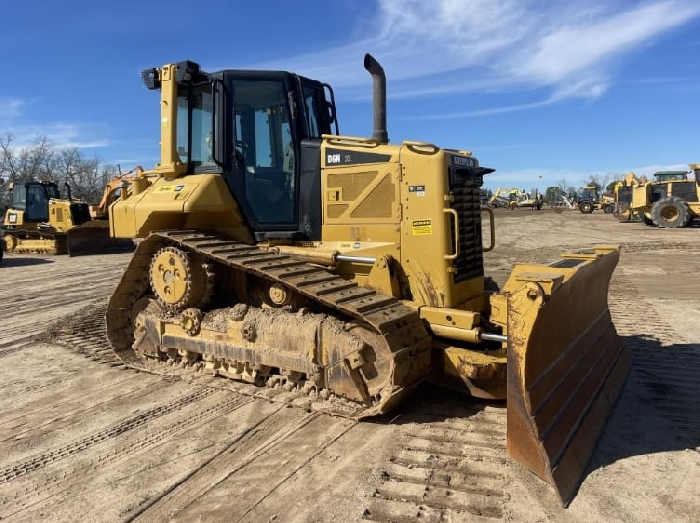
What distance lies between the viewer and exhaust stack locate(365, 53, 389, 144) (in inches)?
209

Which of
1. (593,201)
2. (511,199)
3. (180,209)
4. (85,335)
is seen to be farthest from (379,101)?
(511,199)

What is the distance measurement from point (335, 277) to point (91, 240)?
17.7 metres

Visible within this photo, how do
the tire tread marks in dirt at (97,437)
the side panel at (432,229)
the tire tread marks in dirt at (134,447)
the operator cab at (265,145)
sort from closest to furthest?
the tire tread marks in dirt at (134,447)
the tire tread marks in dirt at (97,437)
the side panel at (432,229)
the operator cab at (265,145)

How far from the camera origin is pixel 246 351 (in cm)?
505

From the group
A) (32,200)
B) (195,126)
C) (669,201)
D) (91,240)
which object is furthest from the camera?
(669,201)

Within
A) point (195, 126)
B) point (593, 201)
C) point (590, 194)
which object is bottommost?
point (195, 126)

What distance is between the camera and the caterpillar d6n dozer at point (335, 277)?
13.3ft

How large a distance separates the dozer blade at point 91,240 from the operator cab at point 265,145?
51.5ft

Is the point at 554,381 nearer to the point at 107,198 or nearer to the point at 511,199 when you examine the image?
the point at 107,198

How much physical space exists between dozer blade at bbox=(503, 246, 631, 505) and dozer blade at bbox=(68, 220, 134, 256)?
1840 centimetres

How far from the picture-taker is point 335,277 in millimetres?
4941

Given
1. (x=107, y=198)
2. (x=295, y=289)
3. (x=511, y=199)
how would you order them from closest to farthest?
(x=295, y=289), (x=107, y=198), (x=511, y=199)

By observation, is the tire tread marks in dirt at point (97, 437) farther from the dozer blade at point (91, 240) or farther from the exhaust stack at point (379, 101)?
the dozer blade at point (91, 240)

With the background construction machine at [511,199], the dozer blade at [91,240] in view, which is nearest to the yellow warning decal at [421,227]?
the dozer blade at [91,240]
